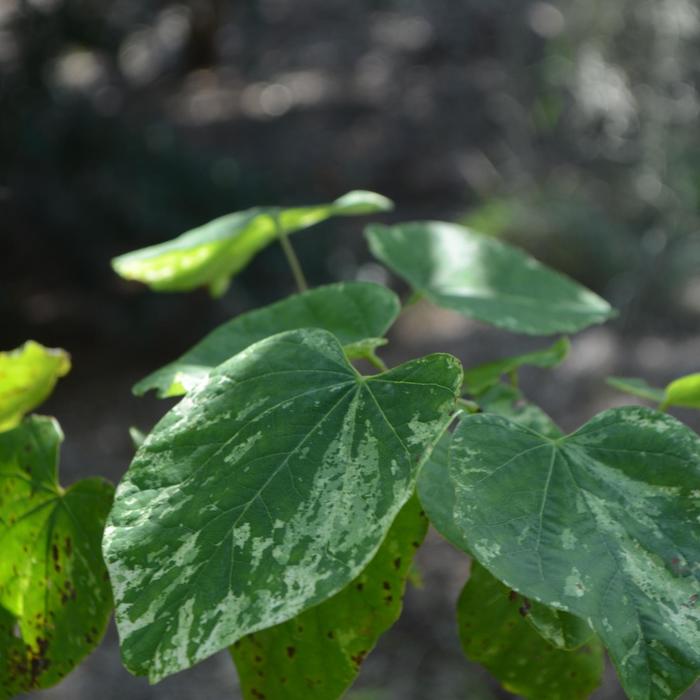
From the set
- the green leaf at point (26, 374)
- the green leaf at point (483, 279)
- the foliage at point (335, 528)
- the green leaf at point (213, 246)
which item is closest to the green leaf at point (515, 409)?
the foliage at point (335, 528)

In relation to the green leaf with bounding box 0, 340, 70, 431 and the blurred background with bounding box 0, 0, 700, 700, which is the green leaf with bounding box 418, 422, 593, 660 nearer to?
the green leaf with bounding box 0, 340, 70, 431

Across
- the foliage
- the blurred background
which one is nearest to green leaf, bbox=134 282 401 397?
the foliage

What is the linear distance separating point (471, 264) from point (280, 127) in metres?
6.98

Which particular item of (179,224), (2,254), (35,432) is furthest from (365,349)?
(2,254)

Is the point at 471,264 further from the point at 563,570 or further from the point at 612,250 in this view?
the point at 612,250

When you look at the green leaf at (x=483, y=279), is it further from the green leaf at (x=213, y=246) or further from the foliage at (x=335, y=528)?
the foliage at (x=335, y=528)

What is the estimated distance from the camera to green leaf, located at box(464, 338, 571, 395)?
2.73 feet

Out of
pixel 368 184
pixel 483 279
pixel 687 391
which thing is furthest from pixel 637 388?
pixel 368 184

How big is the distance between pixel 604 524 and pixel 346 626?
0.20 m

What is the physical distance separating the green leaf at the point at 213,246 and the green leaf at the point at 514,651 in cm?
44

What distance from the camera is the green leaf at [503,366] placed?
0.83 metres

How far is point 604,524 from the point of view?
570 millimetres

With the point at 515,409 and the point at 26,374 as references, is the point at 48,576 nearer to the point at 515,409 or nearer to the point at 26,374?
the point at 26,374

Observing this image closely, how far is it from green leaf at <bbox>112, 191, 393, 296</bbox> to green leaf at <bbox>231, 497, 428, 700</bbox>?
0.44 metres
